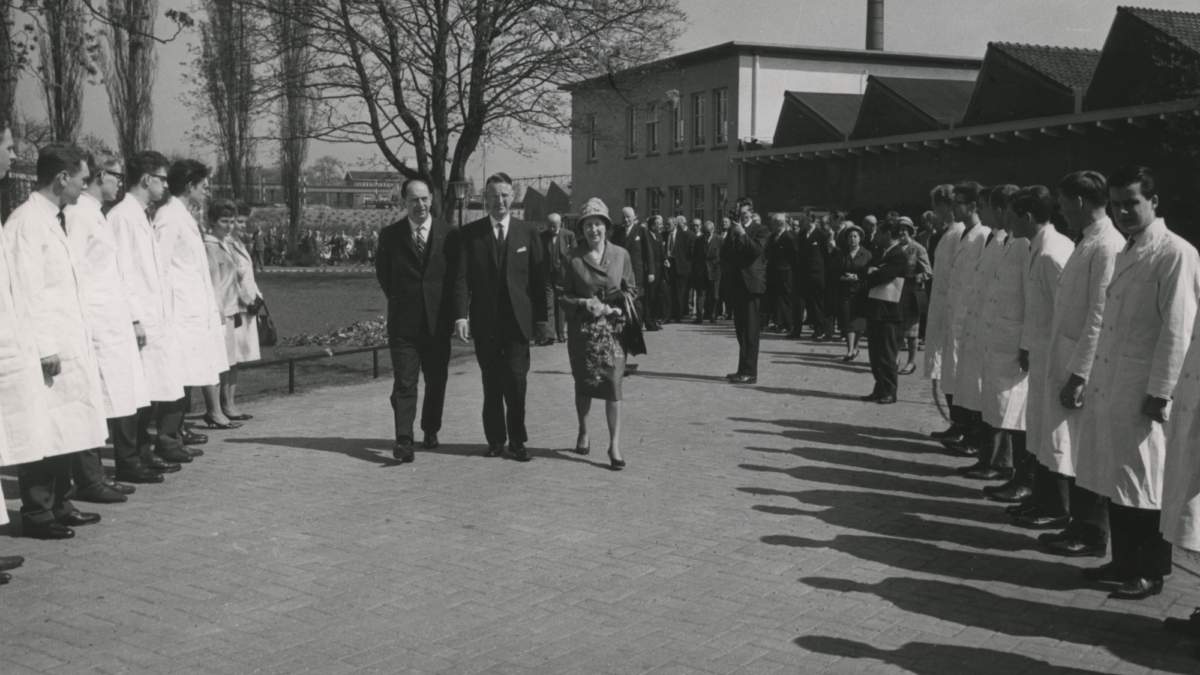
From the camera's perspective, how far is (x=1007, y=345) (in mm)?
7621

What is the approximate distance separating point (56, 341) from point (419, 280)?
3023 millimetres

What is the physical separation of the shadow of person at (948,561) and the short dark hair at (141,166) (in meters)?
5.20

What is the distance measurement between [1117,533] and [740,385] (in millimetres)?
7872

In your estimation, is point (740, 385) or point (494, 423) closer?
point (494, 423)

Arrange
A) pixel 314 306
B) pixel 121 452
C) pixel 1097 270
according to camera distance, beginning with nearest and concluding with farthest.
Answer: pixel 1097 270
pixel 121 452
pixel 314 306

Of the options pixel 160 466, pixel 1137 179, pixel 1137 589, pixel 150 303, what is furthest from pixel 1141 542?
pixel 150 303

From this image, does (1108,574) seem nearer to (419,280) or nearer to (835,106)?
(419,280)

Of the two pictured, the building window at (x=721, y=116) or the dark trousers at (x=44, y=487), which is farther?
the building window at (x=721, y=116)

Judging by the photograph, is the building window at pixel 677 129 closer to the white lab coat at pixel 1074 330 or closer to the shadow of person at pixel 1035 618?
the white lab coat at pixel 1074 330

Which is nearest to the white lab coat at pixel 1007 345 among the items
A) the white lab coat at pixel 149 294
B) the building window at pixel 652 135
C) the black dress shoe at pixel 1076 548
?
the black dress shoe at pixel 1076 548

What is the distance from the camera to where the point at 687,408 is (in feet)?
38.2

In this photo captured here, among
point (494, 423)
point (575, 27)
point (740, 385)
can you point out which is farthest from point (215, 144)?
point (494, 423)

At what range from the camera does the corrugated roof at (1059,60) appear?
90.2ft

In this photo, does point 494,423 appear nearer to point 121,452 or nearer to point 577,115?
point 121,452
